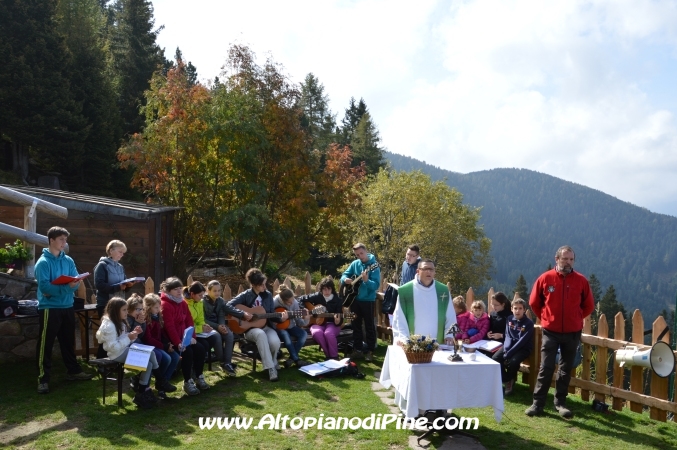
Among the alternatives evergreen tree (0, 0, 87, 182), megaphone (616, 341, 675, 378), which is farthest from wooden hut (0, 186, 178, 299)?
evergreen tree (0, 0, 87, 182)

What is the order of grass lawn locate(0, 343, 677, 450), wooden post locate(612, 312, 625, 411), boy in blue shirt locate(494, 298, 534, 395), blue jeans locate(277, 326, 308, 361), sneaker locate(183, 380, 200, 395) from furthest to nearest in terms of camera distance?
blue jeans locate(277, 326, 308, 361)
boy in blue shirt locate(494, 298, 534, 395)
wooden post locate(612, 312, 625, 411)
sneaker locate(183, 380, 200, 395)
grass lawn locate(0, 343, 677, 450)

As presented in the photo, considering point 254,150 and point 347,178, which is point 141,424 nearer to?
point 254,150

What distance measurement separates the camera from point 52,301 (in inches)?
267

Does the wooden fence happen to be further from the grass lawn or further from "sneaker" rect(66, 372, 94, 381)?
"sneaker" rect(66, 372, 94, 381)

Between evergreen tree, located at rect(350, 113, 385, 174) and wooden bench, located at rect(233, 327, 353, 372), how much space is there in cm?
3509

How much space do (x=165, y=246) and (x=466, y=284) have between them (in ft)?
91.5

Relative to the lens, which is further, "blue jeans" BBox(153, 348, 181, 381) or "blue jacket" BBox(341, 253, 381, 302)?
"blue jacket" BBox(341, 253, 381, 302)

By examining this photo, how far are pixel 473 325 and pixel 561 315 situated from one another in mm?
1583

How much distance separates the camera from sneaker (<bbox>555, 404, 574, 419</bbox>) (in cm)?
657

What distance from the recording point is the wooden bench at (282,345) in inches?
320

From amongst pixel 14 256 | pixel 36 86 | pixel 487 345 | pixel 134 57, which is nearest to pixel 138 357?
pixel 14 256

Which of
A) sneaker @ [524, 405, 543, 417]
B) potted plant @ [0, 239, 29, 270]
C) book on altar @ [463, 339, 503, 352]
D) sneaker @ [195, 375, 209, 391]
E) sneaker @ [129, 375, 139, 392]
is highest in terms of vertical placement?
potted plant @ [0, 239, 29, 270]

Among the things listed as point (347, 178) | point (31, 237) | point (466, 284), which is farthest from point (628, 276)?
point (31, 237)

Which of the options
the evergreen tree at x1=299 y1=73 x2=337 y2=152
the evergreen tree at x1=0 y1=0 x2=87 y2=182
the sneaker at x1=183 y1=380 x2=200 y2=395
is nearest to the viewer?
the sneaker at x1=183 y1=380 x2=200 y2=395
